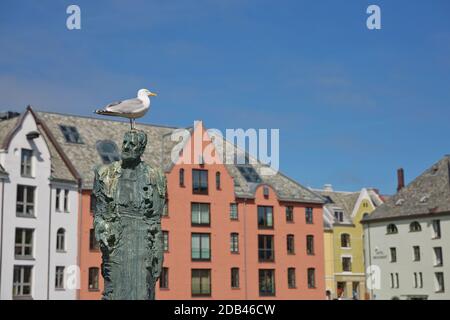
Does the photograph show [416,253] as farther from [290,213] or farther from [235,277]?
[235,277]

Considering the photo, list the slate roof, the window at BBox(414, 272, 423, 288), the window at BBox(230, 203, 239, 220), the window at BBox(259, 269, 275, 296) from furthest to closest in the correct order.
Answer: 1. the window at BBox(414, 272, 423, 288)
2. the window at BBox(259, 269, 275, 296)
3. the window at BBox(230, 203, 239, 220)
4. the slate roof

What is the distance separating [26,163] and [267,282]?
24.2m

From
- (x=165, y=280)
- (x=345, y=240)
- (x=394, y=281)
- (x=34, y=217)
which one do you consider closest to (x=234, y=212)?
(x=165, y=280)

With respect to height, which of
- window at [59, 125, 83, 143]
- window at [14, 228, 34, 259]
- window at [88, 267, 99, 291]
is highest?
window at [59, 125, 83, 143]

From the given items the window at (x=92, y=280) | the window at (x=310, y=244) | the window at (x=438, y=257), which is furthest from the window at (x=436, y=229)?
the window at (x=92, y=280)

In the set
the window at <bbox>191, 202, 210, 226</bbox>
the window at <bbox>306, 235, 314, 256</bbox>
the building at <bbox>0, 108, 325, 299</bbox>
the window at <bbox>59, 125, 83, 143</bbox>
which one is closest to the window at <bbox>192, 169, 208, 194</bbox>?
the building at <bbox>0, 108, 325, 299</bbox>

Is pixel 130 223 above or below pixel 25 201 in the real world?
below

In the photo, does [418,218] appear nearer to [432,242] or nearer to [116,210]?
[432,242]

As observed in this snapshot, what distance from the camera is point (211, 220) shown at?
64.0 metres

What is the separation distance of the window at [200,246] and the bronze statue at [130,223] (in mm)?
47835

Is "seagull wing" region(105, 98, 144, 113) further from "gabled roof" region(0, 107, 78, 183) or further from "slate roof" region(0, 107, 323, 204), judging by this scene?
"slate roof" region(0, 107, 323, 204)

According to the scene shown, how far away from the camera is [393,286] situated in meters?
75.6

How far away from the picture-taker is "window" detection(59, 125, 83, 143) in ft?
204
